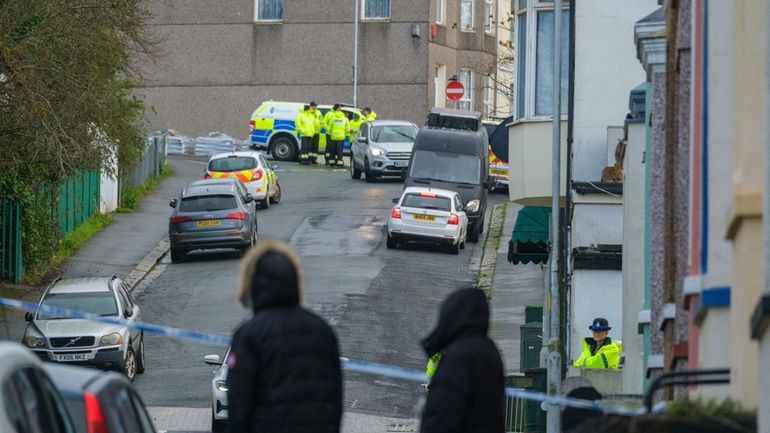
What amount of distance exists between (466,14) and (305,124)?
1455 cm

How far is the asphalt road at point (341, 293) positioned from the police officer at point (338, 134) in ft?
14.1

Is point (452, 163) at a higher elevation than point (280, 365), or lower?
higher

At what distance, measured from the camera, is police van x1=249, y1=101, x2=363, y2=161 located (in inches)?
2104

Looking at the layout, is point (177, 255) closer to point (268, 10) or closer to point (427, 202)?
point (427, 202)

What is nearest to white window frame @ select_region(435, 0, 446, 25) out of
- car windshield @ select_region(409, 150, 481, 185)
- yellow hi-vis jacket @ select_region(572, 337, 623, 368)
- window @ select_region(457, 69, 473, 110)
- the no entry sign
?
window @ select_region(457, 69, 473, 110)

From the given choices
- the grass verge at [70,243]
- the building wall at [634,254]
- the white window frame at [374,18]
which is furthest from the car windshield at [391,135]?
the building wall at [634,254]

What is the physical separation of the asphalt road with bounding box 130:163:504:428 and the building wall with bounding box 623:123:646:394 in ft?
27.0

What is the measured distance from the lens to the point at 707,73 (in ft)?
24.3

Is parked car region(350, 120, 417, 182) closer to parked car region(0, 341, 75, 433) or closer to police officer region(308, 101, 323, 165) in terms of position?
police officer region(308, 101, 323, 165)

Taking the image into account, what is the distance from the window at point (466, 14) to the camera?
64994mm

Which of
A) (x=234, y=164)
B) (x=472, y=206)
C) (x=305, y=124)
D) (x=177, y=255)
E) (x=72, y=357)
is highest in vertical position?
(x=305, y=124)

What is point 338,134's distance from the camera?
5306cm

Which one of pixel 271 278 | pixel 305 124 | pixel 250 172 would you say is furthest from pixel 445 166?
pixel 271 278

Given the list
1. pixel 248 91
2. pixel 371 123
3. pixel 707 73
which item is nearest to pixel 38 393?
pixel 707 73
